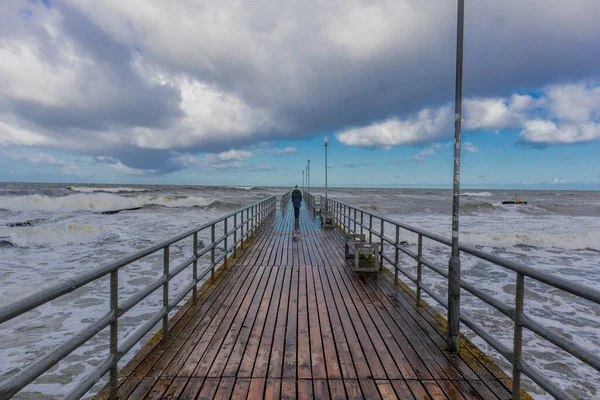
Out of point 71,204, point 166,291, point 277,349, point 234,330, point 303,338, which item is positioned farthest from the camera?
point 71,204

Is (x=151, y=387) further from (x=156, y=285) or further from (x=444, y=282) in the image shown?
(x=444, y=282)

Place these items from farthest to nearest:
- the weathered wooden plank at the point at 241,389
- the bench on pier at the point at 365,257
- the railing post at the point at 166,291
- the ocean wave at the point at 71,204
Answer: the ocean wave at the point at 71,204, the bench on pier at the point at 365,257, the railing post at the point at 166,291, the weathered wooden plank at the point at 241,389

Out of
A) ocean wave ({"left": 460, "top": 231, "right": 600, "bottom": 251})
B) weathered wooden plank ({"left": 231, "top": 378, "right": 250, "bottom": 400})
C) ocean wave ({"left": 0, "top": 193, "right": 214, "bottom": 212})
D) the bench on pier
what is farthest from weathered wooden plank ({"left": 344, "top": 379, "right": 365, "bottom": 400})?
ocean wave ({"left": 0, "top": 193, "right": 214, "bottom": 212})

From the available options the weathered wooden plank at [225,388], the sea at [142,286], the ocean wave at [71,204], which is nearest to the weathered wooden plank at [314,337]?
the weathered wooden plank at [225,388]

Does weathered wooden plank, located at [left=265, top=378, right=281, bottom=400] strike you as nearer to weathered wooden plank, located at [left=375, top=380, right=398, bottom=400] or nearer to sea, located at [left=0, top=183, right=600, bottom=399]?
weathered wooden plank, located at [left=375, top=380, right=398, bottom=400]

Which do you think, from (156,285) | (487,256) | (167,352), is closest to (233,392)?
(167,352)

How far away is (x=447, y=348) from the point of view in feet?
10.3

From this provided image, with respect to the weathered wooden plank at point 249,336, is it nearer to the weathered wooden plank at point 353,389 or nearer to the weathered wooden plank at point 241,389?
the weathered wooden plank at point 241,389

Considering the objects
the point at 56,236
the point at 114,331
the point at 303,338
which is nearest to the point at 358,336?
the point at 303,338

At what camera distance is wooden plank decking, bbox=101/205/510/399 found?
8.27 feet

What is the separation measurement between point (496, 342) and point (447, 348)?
0.71 metres

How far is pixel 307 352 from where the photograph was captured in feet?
10.1

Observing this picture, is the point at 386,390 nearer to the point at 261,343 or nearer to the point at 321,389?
the point at 321,389

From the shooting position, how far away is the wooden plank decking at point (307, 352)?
2520mm
